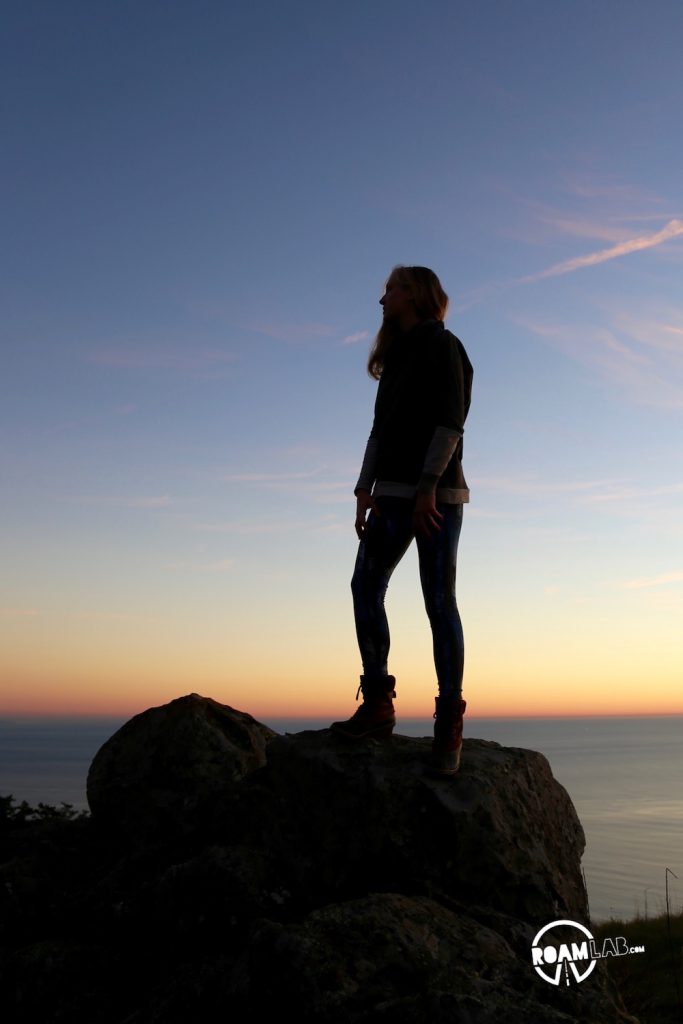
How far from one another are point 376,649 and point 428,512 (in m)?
1.32

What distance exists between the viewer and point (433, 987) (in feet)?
14.9

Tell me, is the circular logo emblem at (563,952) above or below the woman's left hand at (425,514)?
below

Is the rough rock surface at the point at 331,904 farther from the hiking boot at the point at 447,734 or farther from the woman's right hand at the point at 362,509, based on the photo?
the woman's right hand at the point at 362,509

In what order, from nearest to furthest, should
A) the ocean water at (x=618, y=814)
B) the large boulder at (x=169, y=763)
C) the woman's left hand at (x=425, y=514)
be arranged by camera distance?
the woman's left hand at (x=425, y=514), the large boulder at (x=169, y=763), the ocean water at (x=618, y=814)

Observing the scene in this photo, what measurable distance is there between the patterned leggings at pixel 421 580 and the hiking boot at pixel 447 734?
91 mm

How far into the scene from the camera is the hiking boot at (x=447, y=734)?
6742 mm

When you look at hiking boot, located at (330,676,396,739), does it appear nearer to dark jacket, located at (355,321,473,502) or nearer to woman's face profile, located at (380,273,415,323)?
dark jacket, located at (355,321,473,502)

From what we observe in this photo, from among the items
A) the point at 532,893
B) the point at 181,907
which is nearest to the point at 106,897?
the point at 181,907

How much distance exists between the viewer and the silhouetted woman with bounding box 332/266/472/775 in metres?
6.68

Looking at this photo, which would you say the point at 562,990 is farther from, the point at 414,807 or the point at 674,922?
the point at 674,922

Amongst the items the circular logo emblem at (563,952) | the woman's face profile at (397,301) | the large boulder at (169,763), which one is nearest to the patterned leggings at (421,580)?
the woman's face profile at (397,301)

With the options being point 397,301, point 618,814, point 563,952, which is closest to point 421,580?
point 397,301

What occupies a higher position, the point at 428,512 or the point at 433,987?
the point at 428,512

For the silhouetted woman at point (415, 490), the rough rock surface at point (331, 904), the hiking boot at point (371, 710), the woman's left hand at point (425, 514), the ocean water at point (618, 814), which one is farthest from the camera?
the ocean water at point (618, 814)
